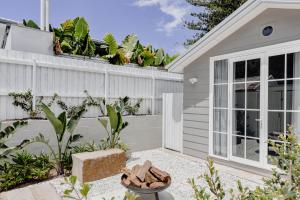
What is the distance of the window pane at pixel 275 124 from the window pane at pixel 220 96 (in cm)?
126

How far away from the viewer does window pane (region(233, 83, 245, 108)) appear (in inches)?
233

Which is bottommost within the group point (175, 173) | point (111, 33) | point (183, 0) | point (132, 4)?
point (175, 173)

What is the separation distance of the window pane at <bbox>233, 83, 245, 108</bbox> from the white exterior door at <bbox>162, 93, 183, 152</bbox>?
7.56 ft

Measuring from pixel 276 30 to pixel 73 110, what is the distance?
598 centimetres

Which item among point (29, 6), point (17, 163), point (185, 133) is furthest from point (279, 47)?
point (29, 6)

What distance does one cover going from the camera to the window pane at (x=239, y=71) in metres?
5.95

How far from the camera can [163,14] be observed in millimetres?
18312

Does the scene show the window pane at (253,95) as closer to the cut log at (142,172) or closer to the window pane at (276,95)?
the window pane at (276,95)

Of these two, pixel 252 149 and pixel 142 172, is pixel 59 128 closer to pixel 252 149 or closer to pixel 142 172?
pixel 142 172

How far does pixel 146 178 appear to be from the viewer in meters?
3.94

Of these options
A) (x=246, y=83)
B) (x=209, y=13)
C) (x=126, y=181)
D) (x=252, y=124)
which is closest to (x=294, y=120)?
(x=252, y=124)

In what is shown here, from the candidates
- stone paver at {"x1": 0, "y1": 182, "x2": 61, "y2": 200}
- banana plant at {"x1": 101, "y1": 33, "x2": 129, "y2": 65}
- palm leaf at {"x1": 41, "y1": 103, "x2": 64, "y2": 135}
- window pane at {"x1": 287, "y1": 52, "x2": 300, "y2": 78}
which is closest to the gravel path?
stone paver at {"x1": 0, "y1": 182, "x2": 61, "y2": 200}

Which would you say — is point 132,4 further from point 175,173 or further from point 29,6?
point 175,173

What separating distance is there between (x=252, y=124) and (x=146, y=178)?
3295 millimetres
